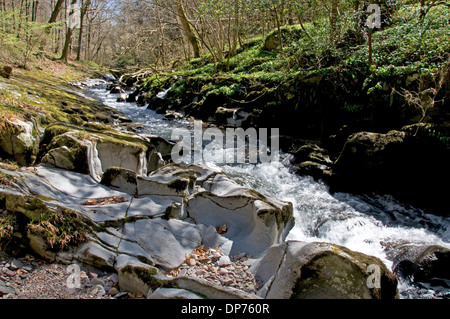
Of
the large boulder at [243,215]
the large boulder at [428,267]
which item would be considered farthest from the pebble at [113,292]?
the large boulder at [428,267]

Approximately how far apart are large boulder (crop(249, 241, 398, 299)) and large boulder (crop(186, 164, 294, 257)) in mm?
1158

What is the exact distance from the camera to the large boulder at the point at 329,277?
2271 millimetres

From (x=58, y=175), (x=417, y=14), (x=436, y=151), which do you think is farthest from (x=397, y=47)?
(x=58, y=175)

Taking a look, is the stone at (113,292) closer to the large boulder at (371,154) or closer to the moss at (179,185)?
the moss at (179,185)

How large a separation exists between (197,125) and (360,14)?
264 inches

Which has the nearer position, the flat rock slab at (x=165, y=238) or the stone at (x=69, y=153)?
the flat rock slab at (x=165, y=238)

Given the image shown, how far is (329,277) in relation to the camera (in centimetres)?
232

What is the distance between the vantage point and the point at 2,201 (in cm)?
287

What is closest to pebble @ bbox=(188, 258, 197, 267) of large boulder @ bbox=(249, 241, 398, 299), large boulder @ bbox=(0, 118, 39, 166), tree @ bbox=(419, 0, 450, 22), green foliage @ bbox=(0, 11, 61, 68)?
large boulder @ bbox=(249, 241, 398, 299)

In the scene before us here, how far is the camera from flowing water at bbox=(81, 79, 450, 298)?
15.0 ft

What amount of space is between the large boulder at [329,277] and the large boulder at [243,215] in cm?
116

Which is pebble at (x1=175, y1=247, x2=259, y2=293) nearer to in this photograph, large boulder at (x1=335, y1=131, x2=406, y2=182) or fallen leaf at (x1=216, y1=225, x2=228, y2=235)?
fallen leaf at (x1=216, y1=225, x2=228, y2=235)

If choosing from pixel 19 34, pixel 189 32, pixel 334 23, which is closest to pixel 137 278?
pixel 334 23
